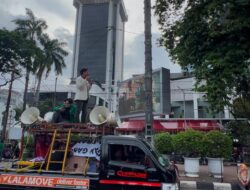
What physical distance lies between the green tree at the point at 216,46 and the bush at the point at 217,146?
289 centimetres

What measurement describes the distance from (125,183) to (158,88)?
26196mm

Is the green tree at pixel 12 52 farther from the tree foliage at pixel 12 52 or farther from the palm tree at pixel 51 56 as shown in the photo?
the palm tree at pixel 51 56

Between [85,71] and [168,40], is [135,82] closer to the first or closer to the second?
[168,40]

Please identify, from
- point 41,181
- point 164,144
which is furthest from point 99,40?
point 41,181

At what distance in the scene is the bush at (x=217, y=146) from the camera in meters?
12.6

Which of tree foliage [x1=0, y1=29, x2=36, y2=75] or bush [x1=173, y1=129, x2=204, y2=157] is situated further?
tree foliage [x1=0, y1=29, x2=36, y2=75]

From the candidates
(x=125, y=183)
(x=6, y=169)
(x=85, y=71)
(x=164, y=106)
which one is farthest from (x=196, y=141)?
(x=164, y=106)

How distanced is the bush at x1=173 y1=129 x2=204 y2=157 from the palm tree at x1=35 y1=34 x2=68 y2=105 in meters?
24.6

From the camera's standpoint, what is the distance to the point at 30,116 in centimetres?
666

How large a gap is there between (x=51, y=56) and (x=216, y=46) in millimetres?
31008

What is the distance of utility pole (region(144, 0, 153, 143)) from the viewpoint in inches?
370

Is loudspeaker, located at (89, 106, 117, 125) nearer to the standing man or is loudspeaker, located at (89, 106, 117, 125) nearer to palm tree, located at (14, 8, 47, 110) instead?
the standing man

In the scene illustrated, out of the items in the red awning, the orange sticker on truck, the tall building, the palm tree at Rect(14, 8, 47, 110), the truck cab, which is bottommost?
the orange sticker on truck

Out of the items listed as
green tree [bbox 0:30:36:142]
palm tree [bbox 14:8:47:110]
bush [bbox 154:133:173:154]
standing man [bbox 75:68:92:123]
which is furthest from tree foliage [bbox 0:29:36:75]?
→ standing man [bbox 75:68:92:123]
